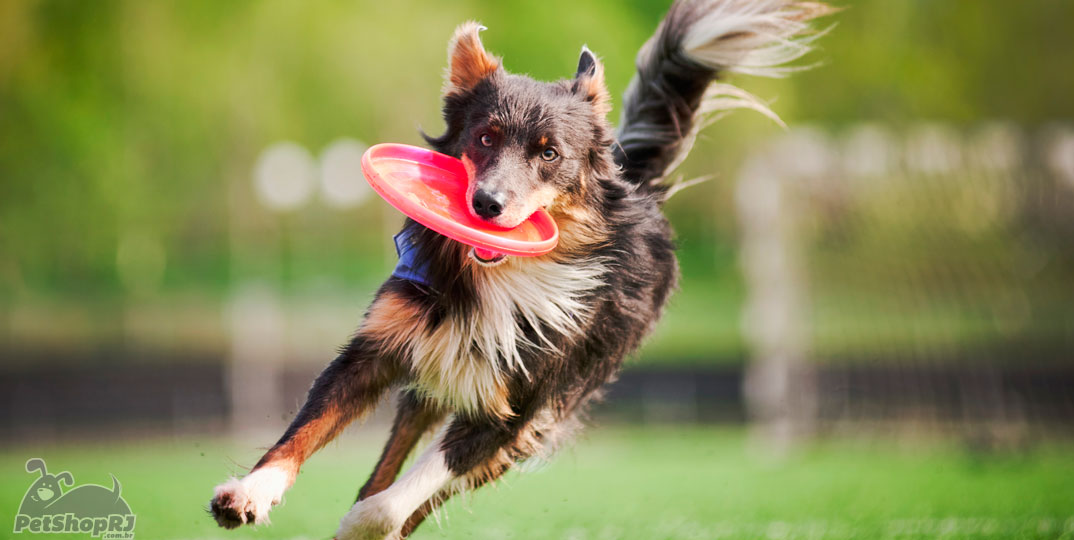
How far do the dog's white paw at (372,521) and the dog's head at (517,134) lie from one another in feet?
4.12

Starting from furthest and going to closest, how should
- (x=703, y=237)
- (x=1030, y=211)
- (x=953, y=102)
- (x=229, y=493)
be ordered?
(x=703, y=237)
(x=953, y=102)
(x=1030, y=211)
(x=229, y=493)

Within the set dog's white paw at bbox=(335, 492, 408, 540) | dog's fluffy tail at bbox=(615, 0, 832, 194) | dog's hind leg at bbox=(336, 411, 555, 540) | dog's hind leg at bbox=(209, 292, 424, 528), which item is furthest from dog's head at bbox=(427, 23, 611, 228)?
dog's white paw at bbox=(335, 492, 408, 540)

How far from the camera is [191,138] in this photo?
1959 cm

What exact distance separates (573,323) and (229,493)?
61.6 inches

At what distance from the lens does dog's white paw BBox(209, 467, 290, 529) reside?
416cm

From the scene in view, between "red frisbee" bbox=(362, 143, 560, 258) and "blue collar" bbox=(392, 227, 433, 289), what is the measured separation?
0.25 meters

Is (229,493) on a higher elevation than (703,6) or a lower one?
lower

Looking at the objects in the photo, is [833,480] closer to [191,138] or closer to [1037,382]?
[1037,382]

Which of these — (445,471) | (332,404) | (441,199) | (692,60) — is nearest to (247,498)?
(332,404)

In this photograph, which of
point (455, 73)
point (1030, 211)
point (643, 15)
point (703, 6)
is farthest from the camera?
point (643, 15)

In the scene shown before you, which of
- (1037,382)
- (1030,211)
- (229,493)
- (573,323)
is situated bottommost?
(1037,382)

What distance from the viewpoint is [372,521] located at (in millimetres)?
4535

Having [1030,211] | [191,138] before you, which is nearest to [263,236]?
[191,138]

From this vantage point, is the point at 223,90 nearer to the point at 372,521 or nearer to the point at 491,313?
the point at 491,313
